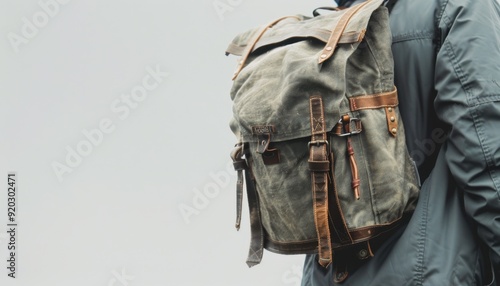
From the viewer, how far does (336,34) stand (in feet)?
4.67

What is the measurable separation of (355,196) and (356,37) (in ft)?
0.98

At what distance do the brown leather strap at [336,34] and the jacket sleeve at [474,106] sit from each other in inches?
7.3

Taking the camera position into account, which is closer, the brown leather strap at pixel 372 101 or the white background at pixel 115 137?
the brown leather strap at pixel 372 101

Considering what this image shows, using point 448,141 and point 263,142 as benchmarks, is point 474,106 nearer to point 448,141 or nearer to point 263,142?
point 448,141

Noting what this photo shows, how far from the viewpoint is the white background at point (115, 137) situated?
3.16m

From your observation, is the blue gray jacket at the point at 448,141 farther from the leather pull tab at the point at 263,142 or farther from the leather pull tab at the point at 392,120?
the leather pull tab at the point at 263,142

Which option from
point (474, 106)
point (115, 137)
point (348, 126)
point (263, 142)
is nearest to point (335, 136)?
point (348, 126)

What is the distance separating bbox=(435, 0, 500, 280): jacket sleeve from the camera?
133 centimetres

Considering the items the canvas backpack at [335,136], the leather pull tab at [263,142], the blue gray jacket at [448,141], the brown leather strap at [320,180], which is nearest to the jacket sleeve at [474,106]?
the blue gray jacket at [448,141]

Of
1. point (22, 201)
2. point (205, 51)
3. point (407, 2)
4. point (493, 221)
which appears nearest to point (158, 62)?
point (205, 51)

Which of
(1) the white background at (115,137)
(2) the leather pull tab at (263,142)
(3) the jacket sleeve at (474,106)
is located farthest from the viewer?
(1) the white background at (115,137)

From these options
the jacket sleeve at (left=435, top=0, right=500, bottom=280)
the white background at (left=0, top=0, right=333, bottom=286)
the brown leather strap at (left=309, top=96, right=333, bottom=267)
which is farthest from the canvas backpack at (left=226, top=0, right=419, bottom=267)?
the white background at (left=0, top=0, right=333, bottom=286)

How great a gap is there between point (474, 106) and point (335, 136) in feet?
0.85

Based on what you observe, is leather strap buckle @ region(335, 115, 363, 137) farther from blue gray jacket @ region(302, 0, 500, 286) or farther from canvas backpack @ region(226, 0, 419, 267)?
blue gray jacket @ region(302, 0, 500, 286)
